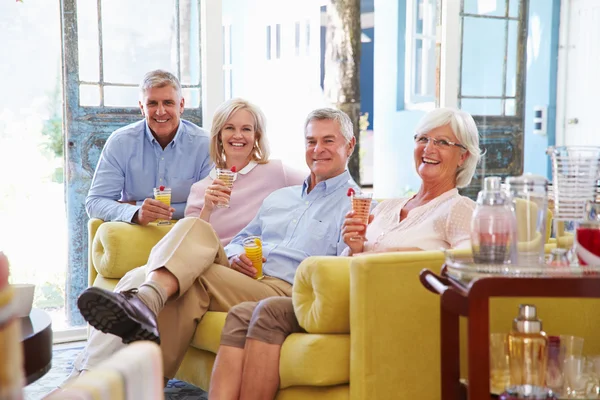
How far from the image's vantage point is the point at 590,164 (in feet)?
6.14

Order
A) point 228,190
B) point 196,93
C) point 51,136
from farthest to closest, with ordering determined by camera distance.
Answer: point 51,136 → point 196,93 → point 228,190

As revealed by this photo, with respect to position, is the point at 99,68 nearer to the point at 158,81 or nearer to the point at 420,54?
the point at 158,81

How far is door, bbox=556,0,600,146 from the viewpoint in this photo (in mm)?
6273

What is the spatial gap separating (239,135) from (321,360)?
4.69 feet

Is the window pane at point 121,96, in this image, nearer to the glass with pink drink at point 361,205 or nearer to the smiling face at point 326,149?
the smiling face at point 326,149

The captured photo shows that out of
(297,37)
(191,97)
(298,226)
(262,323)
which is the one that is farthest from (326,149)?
(297,37)

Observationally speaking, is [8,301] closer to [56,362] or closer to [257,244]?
[257,244]

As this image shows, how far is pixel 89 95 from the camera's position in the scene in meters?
4.14

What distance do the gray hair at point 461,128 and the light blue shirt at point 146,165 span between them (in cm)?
132

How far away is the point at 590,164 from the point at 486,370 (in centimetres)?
60

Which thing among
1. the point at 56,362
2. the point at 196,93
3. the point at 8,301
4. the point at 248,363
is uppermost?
the point at 196,93

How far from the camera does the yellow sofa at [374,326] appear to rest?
2.07 m

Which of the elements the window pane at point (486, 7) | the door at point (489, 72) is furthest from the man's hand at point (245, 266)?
the window pane at point (486, 7)

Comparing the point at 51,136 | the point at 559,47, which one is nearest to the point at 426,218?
the point at 559,47
